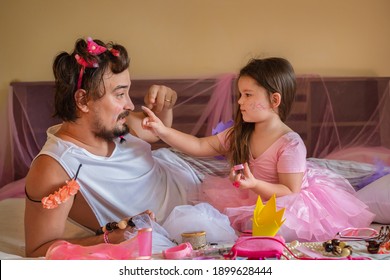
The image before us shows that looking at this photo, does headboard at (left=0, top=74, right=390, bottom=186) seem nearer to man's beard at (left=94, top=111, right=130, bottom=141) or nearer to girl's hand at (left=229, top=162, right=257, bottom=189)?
man's beard at (left=94, top=111, right=130, bottom=141)

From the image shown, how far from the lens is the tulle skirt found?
1.15 metres

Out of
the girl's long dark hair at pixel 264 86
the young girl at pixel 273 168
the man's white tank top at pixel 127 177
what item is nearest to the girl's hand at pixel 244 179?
the young girl at pixel 273 168

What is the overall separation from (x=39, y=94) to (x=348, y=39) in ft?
2.63

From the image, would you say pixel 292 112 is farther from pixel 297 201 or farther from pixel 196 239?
pixel 196 239

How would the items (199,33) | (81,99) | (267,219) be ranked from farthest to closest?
(199,33), (81,99), (267,219)

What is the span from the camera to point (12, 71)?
1.28 meters

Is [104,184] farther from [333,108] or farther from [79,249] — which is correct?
[333,108]

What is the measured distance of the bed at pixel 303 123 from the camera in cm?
131

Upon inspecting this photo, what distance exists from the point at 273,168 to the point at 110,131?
0.40 metres

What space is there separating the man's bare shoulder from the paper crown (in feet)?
1.39

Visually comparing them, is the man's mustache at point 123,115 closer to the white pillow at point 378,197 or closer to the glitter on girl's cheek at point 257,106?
the glitter on girl's cheek at point 257,106

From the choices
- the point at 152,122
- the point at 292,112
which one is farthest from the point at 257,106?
the point at 152,122

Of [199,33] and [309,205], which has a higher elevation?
[199,33]

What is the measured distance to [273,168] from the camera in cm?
123
